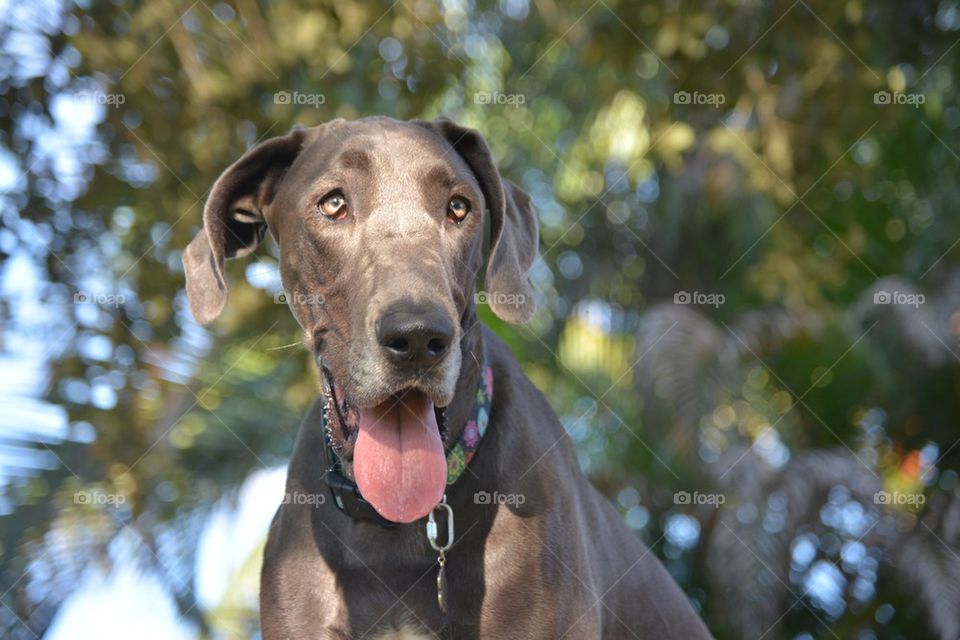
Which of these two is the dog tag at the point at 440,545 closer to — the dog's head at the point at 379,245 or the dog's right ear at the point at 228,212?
the dog's head at the point at 379,245

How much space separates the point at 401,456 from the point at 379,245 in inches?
25.3

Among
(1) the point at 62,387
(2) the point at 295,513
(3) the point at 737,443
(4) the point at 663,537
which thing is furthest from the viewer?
(4) the point at 663,537

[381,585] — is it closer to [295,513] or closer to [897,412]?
[295,513]

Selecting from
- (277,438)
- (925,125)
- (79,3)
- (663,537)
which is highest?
(925,125)

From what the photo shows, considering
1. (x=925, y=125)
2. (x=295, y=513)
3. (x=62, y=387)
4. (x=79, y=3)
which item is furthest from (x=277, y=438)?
(x=925, y=125)

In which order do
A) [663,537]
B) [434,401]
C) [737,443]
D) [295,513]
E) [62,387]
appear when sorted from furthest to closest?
1. [663,537]
2. [737,443]
3. [62,387]
4. [295,513]
5. [434,401]

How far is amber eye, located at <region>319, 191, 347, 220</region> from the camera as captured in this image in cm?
408

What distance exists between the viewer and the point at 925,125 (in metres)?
11.2

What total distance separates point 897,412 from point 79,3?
279 inches

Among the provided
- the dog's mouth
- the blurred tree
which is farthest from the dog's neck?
the blurred tree

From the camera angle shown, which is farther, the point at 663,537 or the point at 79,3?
the point at 663,537

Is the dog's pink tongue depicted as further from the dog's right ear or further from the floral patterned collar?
the dog's right ear

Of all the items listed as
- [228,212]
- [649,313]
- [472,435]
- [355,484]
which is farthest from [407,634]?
[649,313]

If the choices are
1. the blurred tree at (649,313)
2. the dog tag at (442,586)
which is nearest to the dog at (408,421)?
the dog tag at (442,586)
